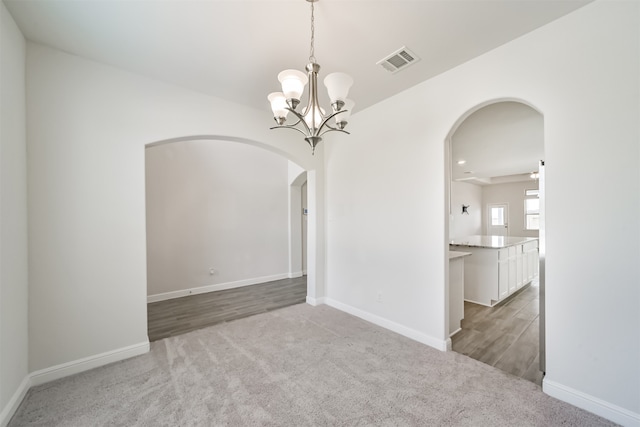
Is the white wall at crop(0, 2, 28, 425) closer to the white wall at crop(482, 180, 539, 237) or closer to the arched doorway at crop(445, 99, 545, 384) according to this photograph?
the arched doorway at crop(445, 99, 545, 384)

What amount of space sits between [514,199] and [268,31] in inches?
392

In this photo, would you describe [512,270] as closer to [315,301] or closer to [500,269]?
[500,269]

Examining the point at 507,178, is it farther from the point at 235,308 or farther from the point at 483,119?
the point at 235,308

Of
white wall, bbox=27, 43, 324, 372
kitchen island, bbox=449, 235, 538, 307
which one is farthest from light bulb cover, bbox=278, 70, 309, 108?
kitchen island, bbox=449, 235, 538, 307

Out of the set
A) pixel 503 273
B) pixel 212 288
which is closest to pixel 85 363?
pixel 212 288

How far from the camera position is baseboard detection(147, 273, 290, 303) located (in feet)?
14.8

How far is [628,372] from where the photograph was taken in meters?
1.71

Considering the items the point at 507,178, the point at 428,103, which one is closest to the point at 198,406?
the point at 428,103

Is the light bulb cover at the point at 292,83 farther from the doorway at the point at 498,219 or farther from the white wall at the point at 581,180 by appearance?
the doorway at the point at 498,219

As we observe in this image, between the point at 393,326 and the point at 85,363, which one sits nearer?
the point at 85,363

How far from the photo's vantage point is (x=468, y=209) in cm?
862

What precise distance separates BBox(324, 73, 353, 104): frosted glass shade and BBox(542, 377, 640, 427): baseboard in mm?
2739

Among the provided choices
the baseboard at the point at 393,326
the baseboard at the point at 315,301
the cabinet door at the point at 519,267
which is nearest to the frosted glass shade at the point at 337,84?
the baseboard at the point at 393,326

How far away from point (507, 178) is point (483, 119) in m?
5.76
